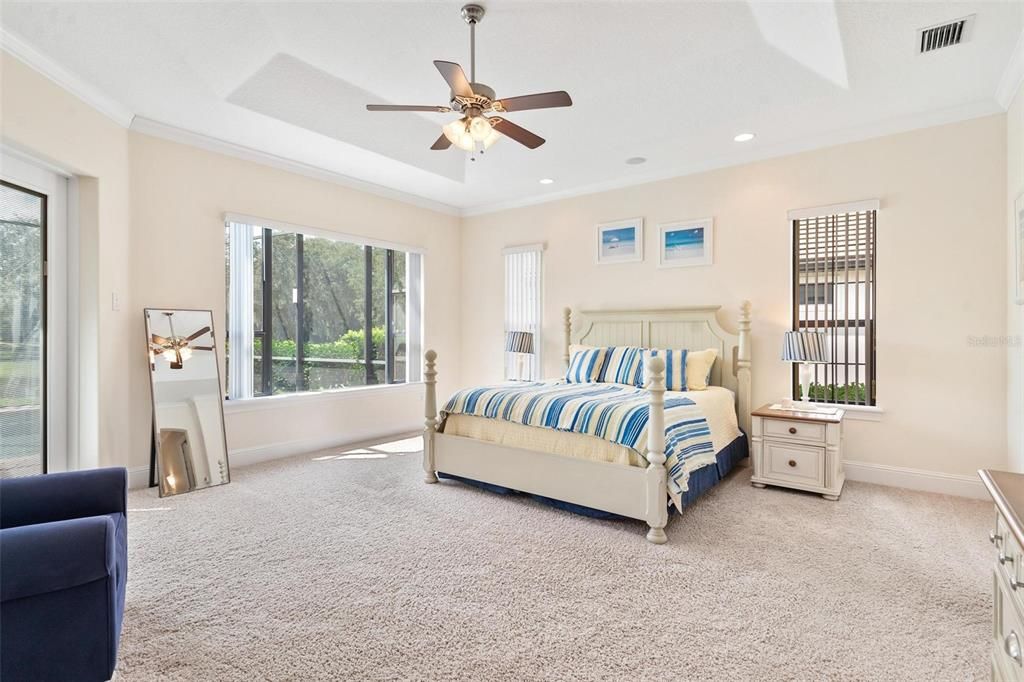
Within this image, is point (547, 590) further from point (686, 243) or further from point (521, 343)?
point (686, 243)

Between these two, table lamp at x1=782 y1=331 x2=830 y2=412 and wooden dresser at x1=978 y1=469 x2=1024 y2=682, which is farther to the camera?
table lamp at x1=782 y1=331 x2=830 y2=412

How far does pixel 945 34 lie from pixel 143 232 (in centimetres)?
532

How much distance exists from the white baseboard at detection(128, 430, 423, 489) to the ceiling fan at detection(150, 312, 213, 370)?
2.76ft

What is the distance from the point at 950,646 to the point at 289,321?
506 centimetres

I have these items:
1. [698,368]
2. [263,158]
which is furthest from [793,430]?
[263,158]

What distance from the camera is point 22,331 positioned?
3133mm

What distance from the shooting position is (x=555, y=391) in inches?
151

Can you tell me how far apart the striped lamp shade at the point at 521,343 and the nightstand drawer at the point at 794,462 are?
8.41 ft

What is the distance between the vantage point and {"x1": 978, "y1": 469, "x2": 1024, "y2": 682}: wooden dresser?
1130 millimetres

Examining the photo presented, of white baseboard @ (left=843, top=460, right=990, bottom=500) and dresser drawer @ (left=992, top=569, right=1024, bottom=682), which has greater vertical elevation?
dresser drawer @ (left=992, top=569, right=1024, bottom=682)

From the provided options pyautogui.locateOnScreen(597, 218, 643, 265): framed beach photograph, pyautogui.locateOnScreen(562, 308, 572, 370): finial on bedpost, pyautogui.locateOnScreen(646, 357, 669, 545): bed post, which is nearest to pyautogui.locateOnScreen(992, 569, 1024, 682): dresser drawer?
pyautogui.locateOnScreen(646, 357, 669, 545): bed post

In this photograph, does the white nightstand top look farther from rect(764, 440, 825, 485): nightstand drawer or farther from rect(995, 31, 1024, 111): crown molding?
rect(995, 31, 1024, 111): crown molding

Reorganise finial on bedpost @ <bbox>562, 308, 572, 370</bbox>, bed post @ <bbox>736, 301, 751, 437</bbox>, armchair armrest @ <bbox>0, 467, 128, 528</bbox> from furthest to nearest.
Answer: finial on bedpost @ <bbox>562, 308, 572, 370</bbox>, bed post @ <bbox>736, 301, 751, 437</bbox>, armchair armrest @ <bbox>0, 467, 128, 528</bbox>

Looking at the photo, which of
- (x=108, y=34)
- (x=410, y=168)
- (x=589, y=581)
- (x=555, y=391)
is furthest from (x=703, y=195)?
(x=108, y=34)
